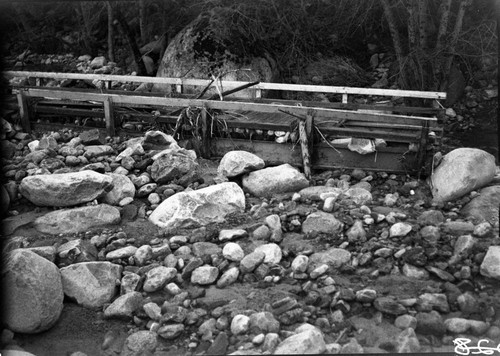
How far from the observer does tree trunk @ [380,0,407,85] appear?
4254 mm

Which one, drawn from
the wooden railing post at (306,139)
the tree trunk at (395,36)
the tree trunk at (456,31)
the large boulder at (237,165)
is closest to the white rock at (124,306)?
the large boulder at (237,165)

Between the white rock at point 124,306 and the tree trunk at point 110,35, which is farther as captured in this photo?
the tree trunk at point 110,35

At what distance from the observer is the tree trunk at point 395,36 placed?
425cm

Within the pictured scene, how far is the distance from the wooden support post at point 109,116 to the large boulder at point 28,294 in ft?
7.90

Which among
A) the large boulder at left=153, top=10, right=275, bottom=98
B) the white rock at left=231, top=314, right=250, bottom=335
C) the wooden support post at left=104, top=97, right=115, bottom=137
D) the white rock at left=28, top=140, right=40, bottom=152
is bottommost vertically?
the white rock at left=231, top=314, right=250, bottom=335

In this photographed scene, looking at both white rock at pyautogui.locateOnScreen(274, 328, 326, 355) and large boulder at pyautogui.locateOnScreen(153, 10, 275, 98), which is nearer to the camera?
white rock at pyautogui.locateOnScreen(274, 328, 326, 355)

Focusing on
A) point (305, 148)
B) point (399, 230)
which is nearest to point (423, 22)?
point (305, 148)

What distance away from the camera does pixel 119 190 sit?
355 centimetres

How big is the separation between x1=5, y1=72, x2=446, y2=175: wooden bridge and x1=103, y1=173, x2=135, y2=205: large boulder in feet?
3.15

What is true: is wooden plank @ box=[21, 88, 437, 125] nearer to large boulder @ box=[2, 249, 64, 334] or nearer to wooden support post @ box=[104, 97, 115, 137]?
wooden support post @ box=[104, 97, 115, 137]

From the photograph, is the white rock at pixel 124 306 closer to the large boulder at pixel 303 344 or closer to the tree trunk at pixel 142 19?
the large boulder at pixel 303 344

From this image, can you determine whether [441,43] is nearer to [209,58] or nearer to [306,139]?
[306,139]

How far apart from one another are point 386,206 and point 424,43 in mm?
1580

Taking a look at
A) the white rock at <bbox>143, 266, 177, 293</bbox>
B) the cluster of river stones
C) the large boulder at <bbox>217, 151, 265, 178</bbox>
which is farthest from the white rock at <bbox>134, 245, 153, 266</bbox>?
the large boulder at <bbox>217, 151, 265, 178</bbox>
